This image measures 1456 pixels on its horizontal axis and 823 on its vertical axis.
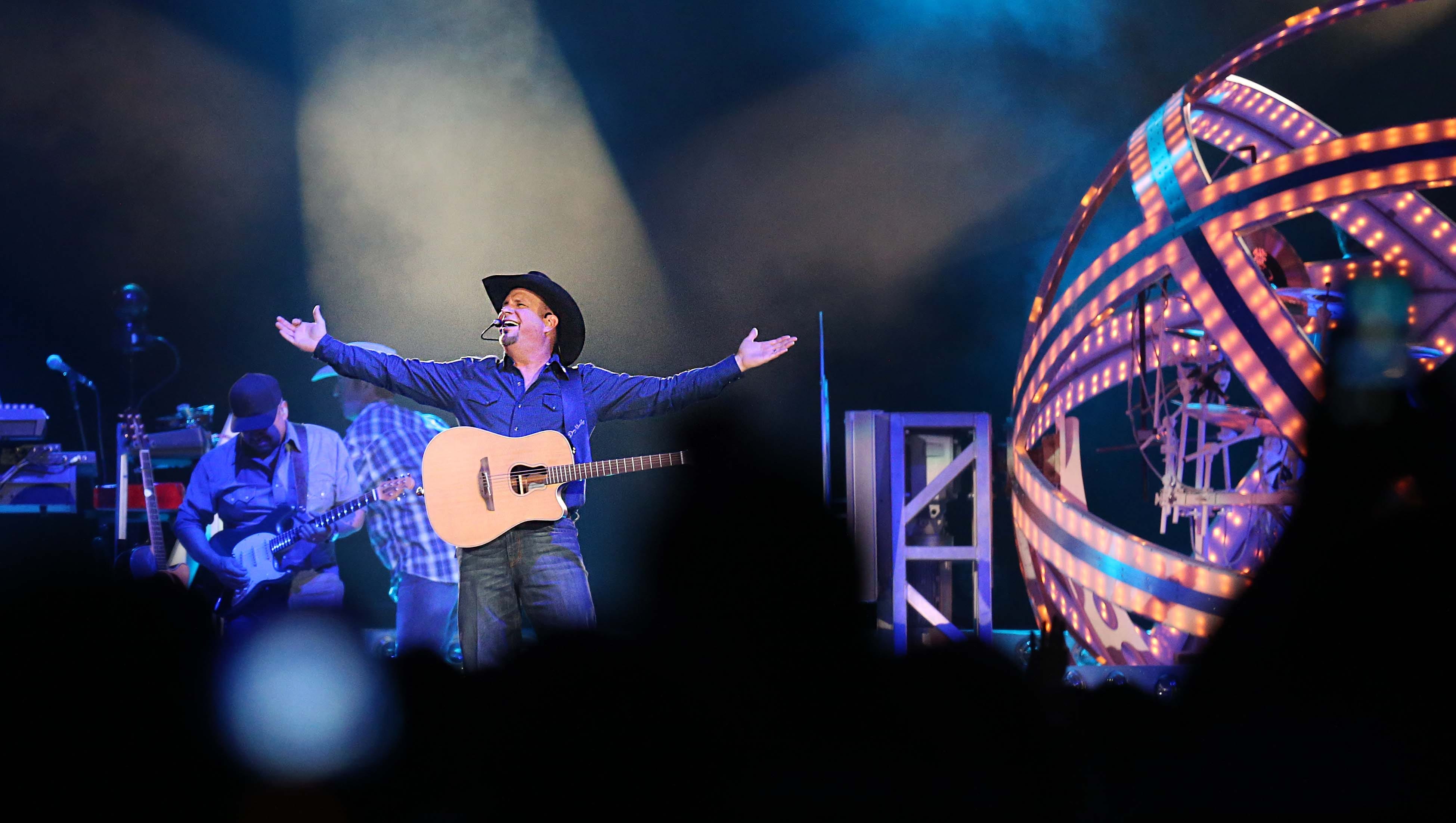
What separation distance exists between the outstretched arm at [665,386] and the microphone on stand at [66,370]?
4.31 metres

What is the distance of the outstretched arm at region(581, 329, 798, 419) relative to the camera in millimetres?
4055

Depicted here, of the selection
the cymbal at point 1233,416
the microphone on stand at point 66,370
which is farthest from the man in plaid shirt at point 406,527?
the cymbal at point 1233,416

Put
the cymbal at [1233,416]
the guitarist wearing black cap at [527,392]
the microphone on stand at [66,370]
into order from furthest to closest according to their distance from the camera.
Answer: the microphone on stand at [66,370]
the cymbal at [1233,416]
the guitarist wearing black cap at [527,392]

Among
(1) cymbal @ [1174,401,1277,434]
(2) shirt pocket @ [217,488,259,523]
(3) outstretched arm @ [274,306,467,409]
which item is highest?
(3) outstretched arm @ [274,306,467,409]

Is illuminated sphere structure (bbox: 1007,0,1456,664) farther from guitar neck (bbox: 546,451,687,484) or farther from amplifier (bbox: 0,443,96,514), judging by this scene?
amplifier (bbox: 0,443,96,514)

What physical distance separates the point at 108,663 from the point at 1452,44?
7.59 m

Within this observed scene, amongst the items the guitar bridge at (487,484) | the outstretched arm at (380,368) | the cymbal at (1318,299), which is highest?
the cymbal at (1318,299)

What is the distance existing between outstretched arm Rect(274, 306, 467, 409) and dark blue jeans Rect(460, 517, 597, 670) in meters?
0.72

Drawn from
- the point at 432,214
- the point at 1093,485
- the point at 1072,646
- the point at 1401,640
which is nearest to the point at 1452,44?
the point at 1093,485

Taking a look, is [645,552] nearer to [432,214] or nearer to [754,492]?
[754,492]

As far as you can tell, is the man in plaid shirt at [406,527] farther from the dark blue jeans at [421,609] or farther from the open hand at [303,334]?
the open hand at [303,334]

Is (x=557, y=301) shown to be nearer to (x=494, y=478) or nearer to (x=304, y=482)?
(x=494, y=478)

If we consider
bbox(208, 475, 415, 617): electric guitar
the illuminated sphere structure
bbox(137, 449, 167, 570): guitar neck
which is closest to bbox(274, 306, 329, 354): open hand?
bbox(208, 475, 415, 617): electric guitar

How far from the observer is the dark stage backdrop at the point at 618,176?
6.58 m
